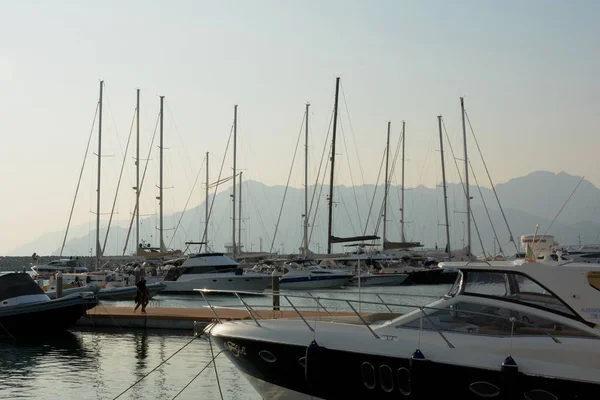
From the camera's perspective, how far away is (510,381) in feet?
34.2

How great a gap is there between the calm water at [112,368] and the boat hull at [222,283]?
60.6 ft

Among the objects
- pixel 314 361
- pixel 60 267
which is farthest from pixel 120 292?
pixel 60 267

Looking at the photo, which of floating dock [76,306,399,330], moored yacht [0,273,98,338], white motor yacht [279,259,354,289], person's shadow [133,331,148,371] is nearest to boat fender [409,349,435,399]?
person's shadow [133,331,148,371]

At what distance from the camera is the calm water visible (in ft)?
53.1

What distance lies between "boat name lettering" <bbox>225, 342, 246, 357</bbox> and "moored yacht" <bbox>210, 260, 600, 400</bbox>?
37 cm

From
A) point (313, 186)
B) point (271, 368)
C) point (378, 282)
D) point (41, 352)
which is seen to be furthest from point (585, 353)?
point (313, 186)

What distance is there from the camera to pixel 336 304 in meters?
39.9

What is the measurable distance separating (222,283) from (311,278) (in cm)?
689

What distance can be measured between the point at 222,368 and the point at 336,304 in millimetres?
21813

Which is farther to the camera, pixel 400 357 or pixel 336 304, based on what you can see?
pixel 336 304

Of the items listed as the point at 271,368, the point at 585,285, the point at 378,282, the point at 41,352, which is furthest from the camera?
the point at 378,282

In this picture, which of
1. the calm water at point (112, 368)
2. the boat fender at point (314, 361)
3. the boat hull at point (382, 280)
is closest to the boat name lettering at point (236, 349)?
the boat fender at point (314, 361)

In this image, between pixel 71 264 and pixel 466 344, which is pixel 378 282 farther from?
pixel 466 344

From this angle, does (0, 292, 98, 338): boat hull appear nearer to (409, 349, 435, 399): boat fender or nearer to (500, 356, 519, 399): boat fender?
(409, 349, 435, 399): boat fender
